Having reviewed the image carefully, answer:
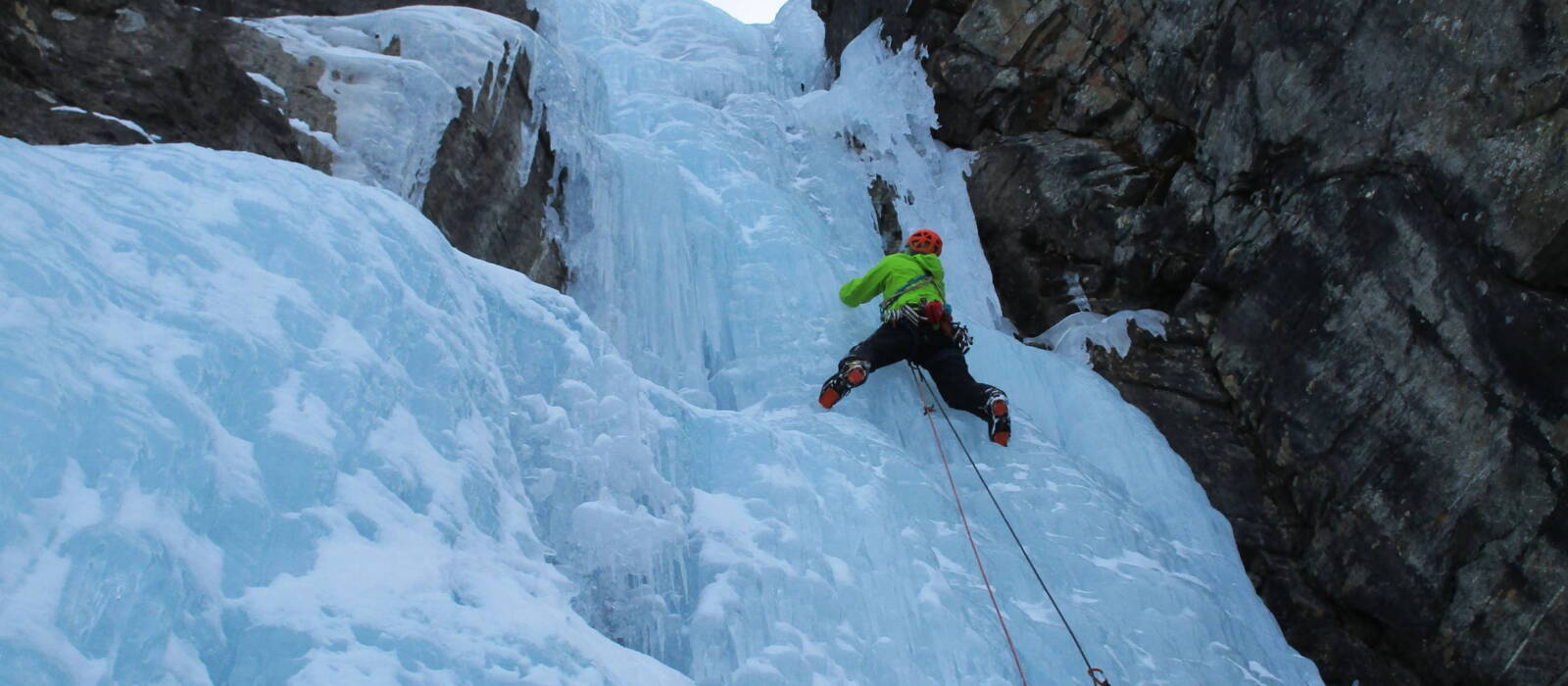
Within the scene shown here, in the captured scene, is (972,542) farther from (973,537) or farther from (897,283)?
(897,283)

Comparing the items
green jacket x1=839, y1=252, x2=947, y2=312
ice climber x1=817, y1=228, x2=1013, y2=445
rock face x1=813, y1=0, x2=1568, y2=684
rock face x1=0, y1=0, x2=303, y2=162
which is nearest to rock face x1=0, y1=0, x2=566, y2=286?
rock face x1=0, y1=0, x2=303, y2=162

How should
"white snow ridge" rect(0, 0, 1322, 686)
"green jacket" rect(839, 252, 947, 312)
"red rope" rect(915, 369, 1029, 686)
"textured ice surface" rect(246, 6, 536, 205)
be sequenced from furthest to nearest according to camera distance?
"green jacket" rect(839, 252, 947, 312) < "textured ice surface" rect(246, 6, 536, 205) < "red rope" rect(915, 369, 1029, 686) < "white snow ridge" rect(0, 0, 1322, 686)

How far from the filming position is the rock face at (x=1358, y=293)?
4.31 m

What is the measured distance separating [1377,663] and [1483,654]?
46 centimetres

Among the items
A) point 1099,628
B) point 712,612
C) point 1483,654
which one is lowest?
point 712,612

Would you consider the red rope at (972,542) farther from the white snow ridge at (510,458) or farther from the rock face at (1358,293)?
the rock face at (1358,293)

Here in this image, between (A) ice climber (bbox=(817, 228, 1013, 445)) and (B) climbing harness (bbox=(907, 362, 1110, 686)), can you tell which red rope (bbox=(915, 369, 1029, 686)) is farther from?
(A) ice climber (bbox=(817, 228, 1013, 445))

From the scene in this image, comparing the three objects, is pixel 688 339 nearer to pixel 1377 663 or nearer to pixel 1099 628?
pixel 1099 628

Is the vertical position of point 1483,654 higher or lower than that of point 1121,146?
lower

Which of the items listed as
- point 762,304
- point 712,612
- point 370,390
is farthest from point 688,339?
point 370,390

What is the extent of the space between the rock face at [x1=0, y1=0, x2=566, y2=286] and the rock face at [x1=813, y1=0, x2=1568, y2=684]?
3.76 meters

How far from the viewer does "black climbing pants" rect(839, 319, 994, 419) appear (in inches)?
204

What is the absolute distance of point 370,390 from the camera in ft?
8.80

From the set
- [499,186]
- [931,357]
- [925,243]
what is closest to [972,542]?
[931,357]
